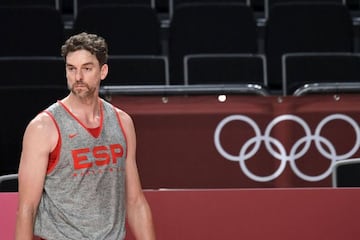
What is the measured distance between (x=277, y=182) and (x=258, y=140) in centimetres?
24

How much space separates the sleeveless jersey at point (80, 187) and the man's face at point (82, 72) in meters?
0.10

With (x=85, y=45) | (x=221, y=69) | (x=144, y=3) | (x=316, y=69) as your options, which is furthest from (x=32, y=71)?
(x=85, y=45)

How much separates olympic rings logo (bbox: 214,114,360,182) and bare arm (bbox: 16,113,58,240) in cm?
203

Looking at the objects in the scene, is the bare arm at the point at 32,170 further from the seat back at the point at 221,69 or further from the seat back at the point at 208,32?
the seat back at the point at 208,32

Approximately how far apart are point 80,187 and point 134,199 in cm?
29

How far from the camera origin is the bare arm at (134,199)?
3492mm

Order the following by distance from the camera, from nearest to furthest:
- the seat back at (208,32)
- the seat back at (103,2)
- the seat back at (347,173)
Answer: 1. the seat back at (347,173)
2. the seat back at (208,32)
3. the seat back at (103,2)

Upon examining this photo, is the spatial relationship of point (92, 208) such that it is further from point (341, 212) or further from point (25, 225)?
point (341, 212)

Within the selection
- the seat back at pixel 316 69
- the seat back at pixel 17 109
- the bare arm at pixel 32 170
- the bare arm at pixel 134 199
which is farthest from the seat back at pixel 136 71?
the bare arm at pixel 32 170

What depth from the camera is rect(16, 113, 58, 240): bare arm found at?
3236 mm

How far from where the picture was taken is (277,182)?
519 cm

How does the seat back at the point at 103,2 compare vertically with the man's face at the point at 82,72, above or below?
above

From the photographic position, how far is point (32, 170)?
3.24 meters

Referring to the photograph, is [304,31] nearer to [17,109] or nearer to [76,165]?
[17,109]
